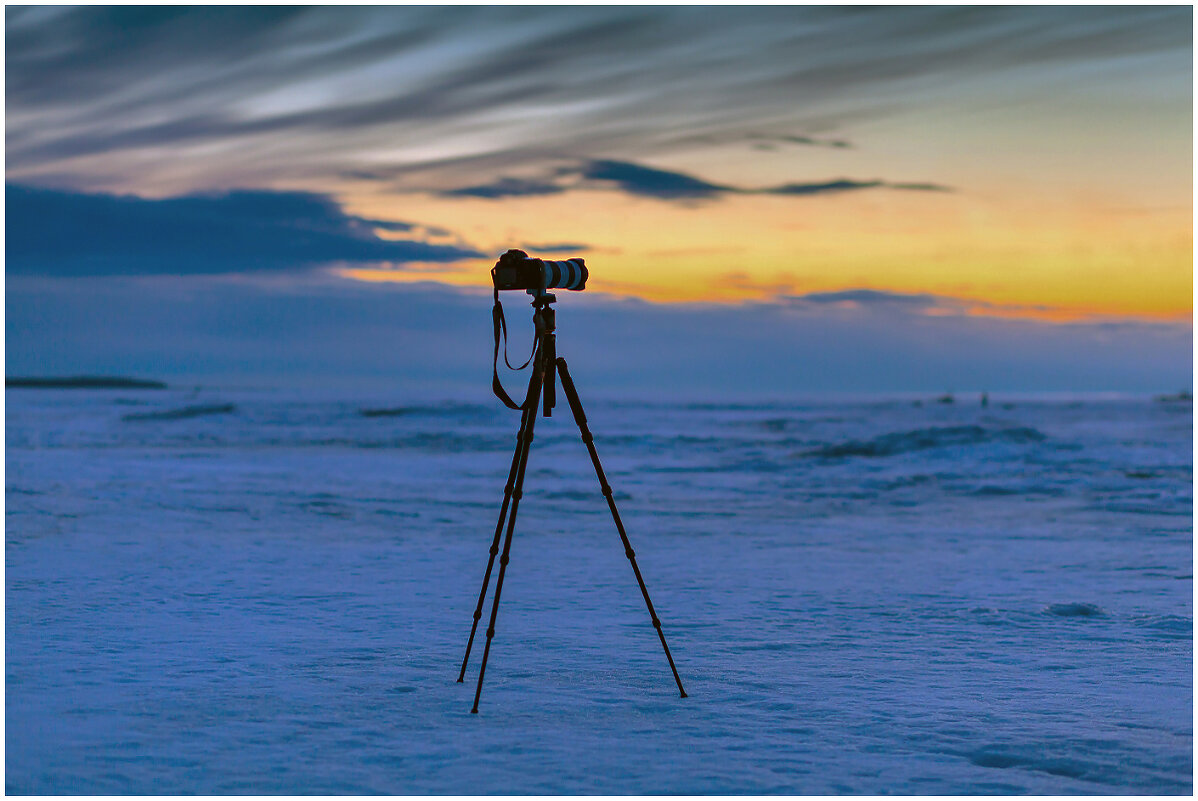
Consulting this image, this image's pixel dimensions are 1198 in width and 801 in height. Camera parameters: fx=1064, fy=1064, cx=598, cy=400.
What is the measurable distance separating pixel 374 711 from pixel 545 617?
211 centimetres

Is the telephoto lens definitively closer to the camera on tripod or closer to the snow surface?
the camera on tripod

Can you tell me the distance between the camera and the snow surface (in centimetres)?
367

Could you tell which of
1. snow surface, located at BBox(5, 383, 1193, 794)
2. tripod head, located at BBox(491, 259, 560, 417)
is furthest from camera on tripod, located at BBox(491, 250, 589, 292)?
snow surface, located at BBox(5, 383, 1193, 794)

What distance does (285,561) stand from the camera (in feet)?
27.0

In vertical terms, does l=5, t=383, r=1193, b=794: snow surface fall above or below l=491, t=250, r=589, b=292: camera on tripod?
below

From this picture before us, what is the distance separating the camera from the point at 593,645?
5.54 meters

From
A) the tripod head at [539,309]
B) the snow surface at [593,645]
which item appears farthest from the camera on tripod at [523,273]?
the snow surface at [593,645]

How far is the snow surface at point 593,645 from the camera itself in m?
3.67

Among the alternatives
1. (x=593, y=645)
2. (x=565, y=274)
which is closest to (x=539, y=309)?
(x=565, y=274)

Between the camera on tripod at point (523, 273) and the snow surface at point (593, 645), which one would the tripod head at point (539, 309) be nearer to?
the camera on tripod at point (523, 273)

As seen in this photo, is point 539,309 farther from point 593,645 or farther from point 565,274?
point 593,645

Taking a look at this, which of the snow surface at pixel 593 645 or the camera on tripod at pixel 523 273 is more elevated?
the camera on tripod at pixel 523 273

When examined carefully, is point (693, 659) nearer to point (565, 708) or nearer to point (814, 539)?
point (565, 708)

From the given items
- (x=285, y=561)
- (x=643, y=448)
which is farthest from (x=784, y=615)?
(x=643, y=448)
